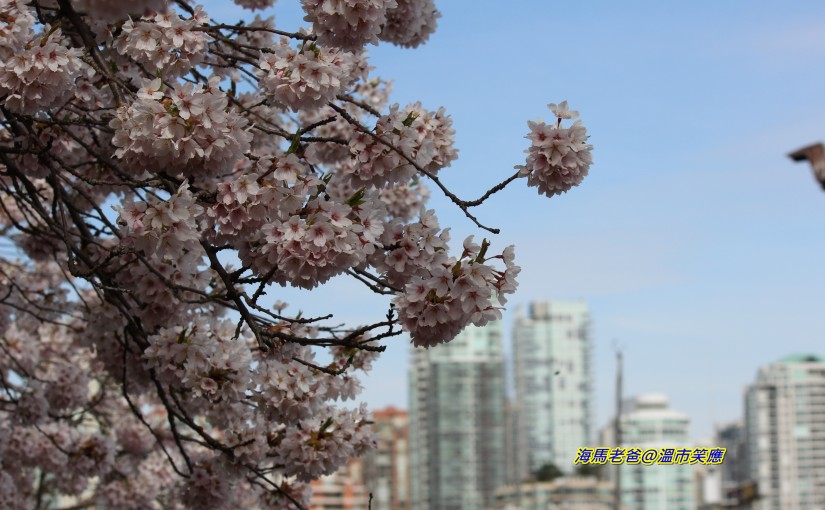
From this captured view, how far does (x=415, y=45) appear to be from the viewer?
7.19 meters

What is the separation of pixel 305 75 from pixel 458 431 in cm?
10518

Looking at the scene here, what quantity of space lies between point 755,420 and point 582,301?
77.0 feet

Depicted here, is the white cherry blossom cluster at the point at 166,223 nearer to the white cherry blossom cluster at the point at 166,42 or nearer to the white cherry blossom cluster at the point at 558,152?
the white cherry blossom cluster at the point at 166,42

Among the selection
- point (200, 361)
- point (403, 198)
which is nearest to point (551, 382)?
A: point (403, 198)

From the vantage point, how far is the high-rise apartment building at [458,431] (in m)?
107

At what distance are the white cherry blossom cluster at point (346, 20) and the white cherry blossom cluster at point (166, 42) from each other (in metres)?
0.48

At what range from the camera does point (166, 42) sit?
522 cm

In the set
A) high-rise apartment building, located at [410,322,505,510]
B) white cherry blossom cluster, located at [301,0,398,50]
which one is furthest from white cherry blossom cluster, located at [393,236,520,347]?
high-rise apartment building, located at [410,322,505,510]

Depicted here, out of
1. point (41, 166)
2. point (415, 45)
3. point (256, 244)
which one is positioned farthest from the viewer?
point (415, 45)

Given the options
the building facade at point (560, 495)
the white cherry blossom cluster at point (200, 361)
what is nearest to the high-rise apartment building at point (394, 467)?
the building facade at point (560, 495)

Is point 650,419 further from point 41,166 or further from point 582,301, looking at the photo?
point 41,166

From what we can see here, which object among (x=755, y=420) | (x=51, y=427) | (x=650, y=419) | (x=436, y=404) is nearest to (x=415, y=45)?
(x=51, y=427)

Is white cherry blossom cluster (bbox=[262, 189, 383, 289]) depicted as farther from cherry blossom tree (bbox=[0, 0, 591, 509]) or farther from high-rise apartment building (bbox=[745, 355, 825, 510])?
high-rise apartment building (bbox=[745, 355, 825, 510])

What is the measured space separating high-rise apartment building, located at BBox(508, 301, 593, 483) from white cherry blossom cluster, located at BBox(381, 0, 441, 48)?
127450mm
